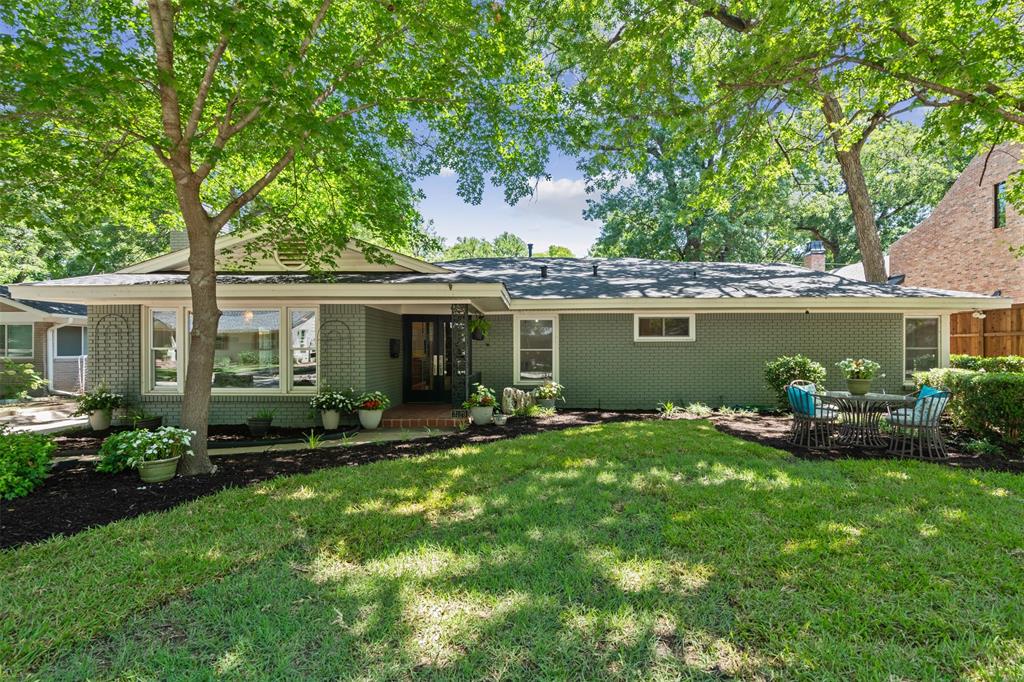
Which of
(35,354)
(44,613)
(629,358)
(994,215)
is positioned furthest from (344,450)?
(994,215)

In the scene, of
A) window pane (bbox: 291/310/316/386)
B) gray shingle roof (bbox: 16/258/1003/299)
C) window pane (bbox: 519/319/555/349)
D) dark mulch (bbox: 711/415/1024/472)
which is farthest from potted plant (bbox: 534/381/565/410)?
window pane (bbox: 291/310/316/386)

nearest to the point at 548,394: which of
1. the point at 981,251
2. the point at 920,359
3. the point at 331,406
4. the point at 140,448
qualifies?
the point at 331,406

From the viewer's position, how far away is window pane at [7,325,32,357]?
15.6m

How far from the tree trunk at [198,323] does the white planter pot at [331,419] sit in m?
2.69

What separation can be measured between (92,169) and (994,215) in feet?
82.8

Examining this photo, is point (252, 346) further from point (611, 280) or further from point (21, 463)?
point (611, 280)

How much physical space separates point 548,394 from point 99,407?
9.16 m

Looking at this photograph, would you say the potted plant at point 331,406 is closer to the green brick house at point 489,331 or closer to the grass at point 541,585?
the green brick house at point 489,331

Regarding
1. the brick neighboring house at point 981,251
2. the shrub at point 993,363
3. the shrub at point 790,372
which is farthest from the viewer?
the brick neighboring house at point 981,251

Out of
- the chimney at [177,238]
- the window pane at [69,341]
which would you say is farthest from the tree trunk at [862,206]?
the window pane at [69,341]

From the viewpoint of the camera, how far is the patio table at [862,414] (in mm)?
7094

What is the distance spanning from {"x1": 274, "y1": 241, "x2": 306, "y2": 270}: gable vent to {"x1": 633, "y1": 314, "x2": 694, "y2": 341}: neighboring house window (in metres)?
7.67

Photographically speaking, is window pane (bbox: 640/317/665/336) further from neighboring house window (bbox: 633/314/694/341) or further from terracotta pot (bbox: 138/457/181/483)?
terracotta pot (bbox: 138/457/181/483)

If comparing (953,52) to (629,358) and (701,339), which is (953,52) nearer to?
(701,339)
